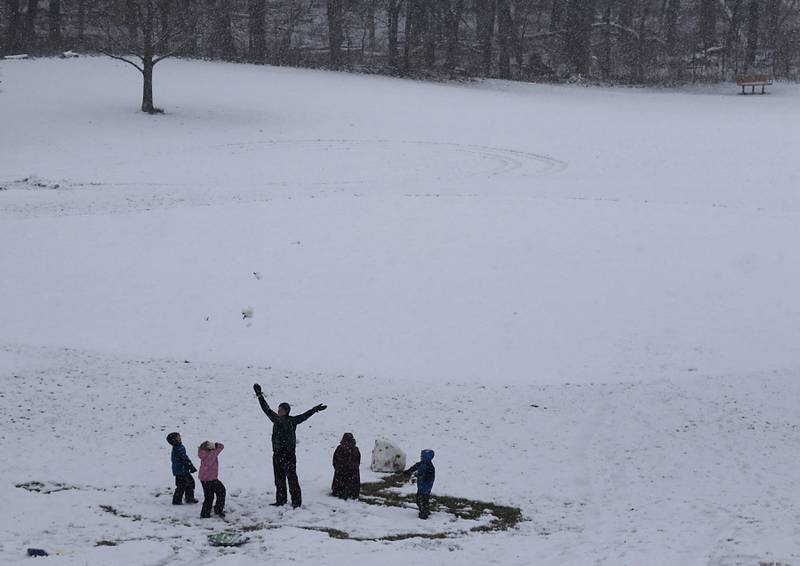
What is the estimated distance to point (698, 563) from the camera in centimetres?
1254

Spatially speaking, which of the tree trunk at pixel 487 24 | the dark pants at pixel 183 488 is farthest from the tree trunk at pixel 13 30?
the dark pants at pixel 183 488

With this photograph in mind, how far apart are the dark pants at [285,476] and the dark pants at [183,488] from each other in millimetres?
1219

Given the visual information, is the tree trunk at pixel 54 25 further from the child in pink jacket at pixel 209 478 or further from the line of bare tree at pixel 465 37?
the child in pink jacket at pixel 209 478

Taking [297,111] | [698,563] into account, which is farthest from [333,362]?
[297,111]

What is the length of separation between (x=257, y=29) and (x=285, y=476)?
55.1 metres

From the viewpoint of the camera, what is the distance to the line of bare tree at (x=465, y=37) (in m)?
63.8

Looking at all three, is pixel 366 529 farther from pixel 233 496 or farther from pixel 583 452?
pixel 583 452

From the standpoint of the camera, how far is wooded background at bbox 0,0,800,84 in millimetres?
63812

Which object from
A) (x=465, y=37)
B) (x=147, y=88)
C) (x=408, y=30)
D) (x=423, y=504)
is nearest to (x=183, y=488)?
(x=423, y=504)

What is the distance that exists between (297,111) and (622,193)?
735 inches

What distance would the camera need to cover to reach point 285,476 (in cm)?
1446

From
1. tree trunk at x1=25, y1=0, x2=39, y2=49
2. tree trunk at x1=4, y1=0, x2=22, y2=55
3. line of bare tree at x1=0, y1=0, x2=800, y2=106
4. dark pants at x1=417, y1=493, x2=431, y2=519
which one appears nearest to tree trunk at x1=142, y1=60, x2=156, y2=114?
line of bare tree at x1=0, y1=0, x2=800, y2=106

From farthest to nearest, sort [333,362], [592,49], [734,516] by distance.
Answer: [592,49] < [333,362] < [734,516]

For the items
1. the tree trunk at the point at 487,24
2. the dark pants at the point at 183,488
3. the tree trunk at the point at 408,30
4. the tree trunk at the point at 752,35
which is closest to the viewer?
the dark pants at the point at 183,488
